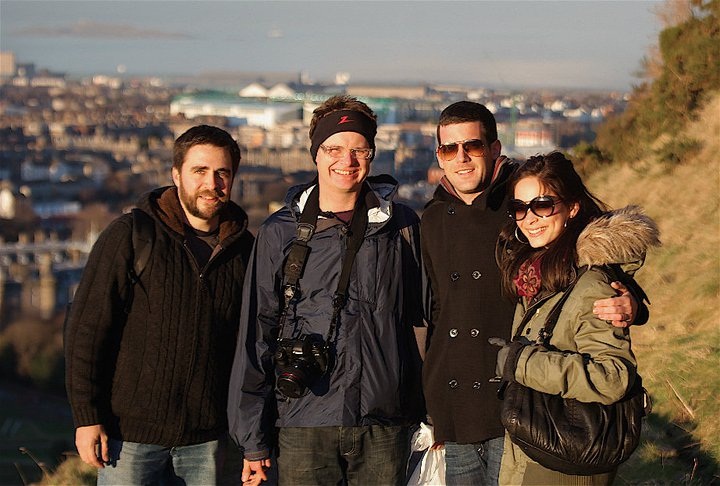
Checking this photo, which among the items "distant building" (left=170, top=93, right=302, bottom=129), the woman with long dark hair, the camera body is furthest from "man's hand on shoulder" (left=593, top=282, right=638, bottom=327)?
"distant building" (left=170, top=93, right=302, bottom=129)

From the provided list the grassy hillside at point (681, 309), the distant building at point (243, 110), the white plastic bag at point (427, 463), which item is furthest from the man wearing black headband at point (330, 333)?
the distant building at point (243, 110)

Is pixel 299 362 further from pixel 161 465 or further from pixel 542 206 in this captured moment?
pixel 542 206

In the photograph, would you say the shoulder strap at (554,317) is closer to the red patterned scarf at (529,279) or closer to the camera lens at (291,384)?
the red patterned scarf at (529,279)

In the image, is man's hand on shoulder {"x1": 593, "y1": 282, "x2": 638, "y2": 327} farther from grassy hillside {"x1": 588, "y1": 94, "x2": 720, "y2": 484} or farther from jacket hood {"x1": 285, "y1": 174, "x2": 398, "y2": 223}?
grassy hillside {"x1": 588, "y1": 94, "x2": 720, "y2": 484}

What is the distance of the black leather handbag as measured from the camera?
206 cm

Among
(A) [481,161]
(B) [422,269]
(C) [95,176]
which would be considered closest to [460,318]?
(B) [422,269]

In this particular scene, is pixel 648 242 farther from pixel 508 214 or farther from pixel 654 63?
pixel 654 63

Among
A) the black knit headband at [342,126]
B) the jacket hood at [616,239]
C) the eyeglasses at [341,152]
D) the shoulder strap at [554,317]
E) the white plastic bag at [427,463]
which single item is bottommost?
the white plastic bag at [427,463]

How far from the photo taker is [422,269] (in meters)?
2.53

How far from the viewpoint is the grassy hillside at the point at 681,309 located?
3729mm

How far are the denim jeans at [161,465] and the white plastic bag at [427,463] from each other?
0.53m

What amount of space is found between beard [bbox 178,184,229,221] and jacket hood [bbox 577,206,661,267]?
0.95 m

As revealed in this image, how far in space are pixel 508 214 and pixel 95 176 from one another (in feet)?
219

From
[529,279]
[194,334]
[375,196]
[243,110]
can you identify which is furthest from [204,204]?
[243,110]
